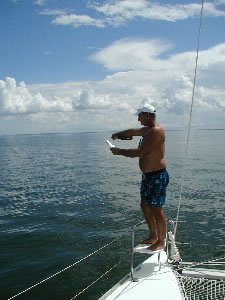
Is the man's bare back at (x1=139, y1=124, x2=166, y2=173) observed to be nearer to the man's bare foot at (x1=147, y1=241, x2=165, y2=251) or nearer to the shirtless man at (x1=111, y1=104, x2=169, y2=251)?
the shirtless man at (x1=111, y1=104, x2=169, y2=251)

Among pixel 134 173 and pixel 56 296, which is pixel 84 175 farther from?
pixel 56 296

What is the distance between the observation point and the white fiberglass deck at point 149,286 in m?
5.39

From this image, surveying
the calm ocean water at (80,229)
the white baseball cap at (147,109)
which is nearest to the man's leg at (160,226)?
the white baseball cap at (147,109)

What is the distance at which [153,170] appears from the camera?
20.6ft

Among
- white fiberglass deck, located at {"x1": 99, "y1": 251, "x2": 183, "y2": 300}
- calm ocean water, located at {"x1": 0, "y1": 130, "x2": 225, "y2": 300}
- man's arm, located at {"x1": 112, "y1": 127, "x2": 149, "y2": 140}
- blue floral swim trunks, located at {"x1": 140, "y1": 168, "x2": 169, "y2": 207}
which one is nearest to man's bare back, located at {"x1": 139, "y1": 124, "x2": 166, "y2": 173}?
blue floral swim trunks, located at {"x1": 140, "y1": 168, "x2": 169, "y2": 207}

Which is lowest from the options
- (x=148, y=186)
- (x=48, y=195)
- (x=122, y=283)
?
(x=48, y=195)

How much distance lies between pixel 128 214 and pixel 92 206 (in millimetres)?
3764

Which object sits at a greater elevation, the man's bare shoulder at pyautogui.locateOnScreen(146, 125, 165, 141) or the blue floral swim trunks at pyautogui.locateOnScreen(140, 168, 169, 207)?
the man's bare shoulder at pyautogui.locateOnScreen(146, 125, 165, 141)

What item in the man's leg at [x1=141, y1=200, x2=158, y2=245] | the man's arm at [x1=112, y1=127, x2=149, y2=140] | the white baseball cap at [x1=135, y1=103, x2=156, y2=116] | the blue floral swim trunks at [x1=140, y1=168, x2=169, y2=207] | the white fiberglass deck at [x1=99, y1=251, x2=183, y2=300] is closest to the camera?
the white fiberglass deck at [x1=99, y1=251, x2=183, y2=300]

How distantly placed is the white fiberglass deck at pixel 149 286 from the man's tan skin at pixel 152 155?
0.50 m

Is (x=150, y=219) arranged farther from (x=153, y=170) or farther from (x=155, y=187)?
(x=153, y=170)

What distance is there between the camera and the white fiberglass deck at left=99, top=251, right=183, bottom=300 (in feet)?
17.7

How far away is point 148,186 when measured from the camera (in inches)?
249

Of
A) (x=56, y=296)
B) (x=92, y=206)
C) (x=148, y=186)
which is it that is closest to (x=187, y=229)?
(x=92, y=206)
